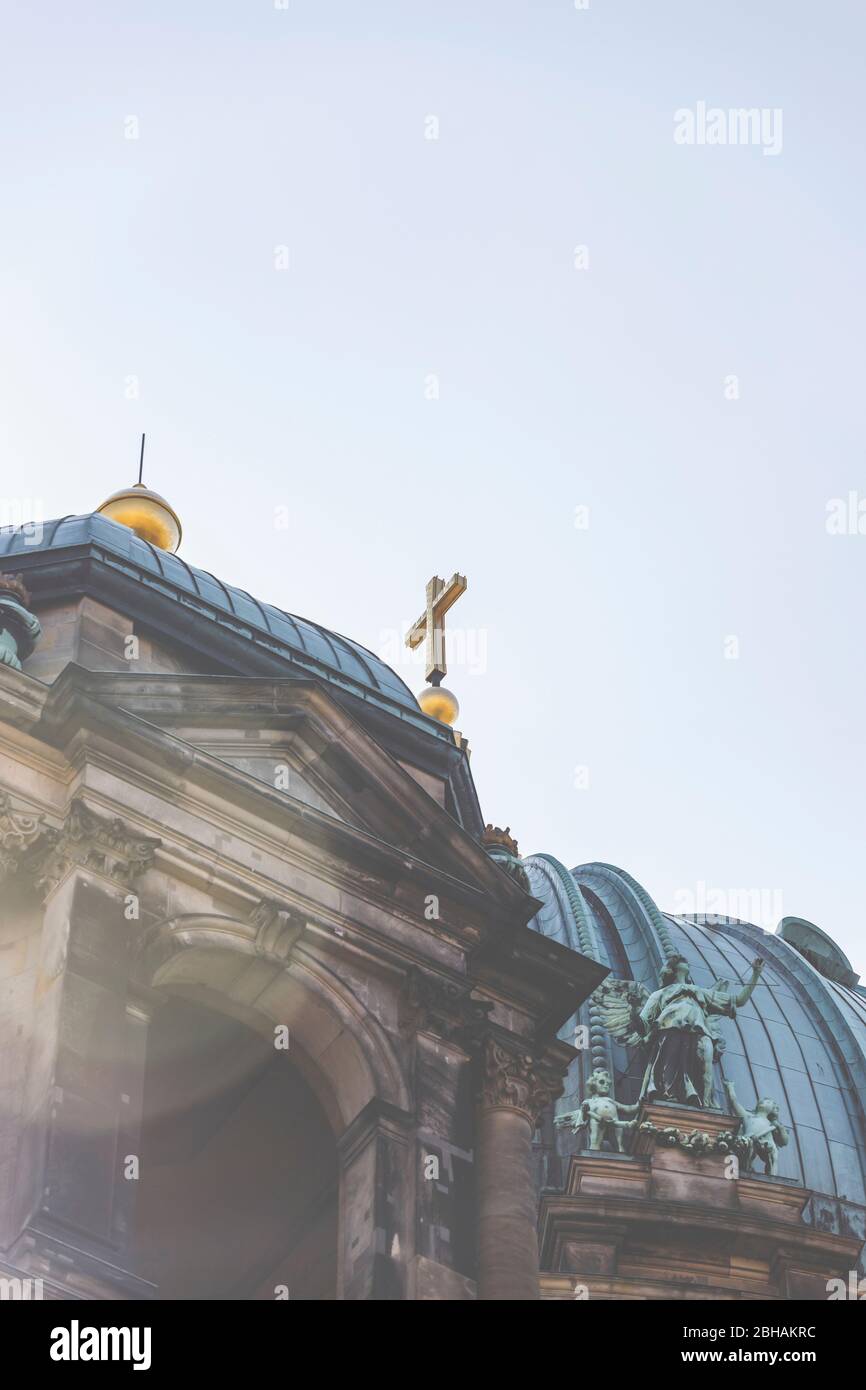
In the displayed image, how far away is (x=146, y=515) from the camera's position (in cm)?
4212

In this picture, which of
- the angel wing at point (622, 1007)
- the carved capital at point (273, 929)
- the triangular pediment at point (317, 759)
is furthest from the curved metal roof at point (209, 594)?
the angel wing at point (622, 1007)

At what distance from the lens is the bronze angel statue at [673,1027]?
146ft

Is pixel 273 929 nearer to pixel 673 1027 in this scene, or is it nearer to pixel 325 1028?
pixel 325 1028

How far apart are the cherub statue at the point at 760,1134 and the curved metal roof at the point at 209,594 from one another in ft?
32.3

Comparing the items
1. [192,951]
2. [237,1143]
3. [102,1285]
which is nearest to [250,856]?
[192,951]

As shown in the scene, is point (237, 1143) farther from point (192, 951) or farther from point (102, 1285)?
point (102, 1285)

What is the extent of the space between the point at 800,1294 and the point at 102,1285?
1834 cm

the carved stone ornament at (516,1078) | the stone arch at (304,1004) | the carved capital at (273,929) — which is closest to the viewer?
the stone arch at (304,1004)

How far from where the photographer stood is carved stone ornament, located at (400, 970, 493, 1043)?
31.7 metres

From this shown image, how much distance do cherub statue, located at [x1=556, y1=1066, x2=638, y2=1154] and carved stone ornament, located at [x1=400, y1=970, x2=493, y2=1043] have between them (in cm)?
1195

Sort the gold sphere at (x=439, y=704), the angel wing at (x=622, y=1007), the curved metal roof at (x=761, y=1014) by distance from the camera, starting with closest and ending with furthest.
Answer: the gold sphere at (x=439, y=704) → the angel wing at (x=622, y=1007) → the curved metal roof at (x=761, y=1014)

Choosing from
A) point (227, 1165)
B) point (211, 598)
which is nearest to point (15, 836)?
point (227, 1165)

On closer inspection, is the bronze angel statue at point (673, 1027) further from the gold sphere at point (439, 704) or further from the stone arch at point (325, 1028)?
the stone arch at point (325, 1028)
